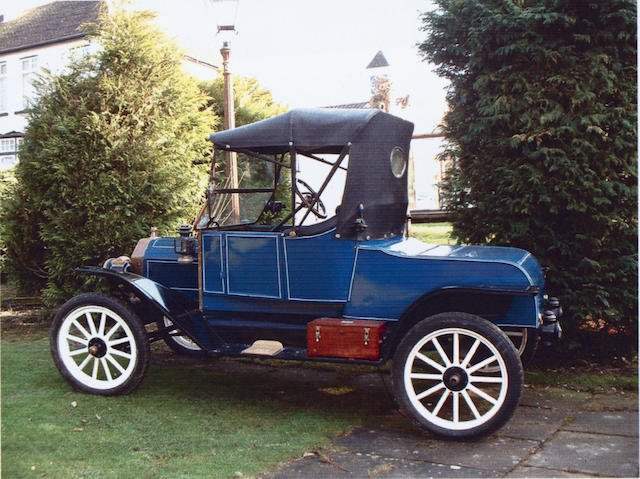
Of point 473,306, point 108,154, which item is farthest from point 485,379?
point 108,154

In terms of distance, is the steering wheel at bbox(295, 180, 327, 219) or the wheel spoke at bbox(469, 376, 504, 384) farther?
the steering wheel at bbox(295, 180, 327, 219)

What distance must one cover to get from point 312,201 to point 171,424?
1.91 meters

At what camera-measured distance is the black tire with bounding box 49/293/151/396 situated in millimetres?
5426

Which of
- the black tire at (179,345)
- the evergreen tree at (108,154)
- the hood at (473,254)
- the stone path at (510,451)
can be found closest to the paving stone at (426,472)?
the stone path at (510,451)

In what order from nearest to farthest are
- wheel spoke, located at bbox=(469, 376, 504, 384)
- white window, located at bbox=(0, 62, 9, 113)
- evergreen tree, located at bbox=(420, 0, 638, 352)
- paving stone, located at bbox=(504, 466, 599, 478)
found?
paving stone, located at bbox=(504, 466, 599, 478) → wheel spoke, located at bbox=(469, 376, 504, 384) → evergreen tree, located at bbox=(420, 0, 638, 352) → white window, located at bbox=(0, 62, 9, 113)

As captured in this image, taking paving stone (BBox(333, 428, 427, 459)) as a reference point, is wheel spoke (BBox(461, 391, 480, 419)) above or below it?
above

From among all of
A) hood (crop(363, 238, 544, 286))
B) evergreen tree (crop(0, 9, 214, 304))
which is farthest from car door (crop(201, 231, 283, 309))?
evergreen tree (crop(0, 9, 214, 304))

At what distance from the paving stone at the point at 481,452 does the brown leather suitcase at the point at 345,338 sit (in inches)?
29.7

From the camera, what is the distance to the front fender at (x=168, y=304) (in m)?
5.44

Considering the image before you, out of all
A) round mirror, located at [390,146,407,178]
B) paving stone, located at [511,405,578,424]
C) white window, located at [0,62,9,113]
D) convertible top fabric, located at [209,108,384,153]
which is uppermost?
white window, located at [0,62,9,113]

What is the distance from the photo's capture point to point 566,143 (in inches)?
231

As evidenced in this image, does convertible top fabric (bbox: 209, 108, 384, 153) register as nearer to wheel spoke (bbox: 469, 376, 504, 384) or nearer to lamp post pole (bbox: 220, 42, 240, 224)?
lamp post pole (bbox: 220, 42, 240, 224)

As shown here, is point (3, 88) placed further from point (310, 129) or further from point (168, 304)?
point (310, 129)

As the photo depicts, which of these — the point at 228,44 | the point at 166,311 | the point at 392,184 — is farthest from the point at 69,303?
the point at 228,44
